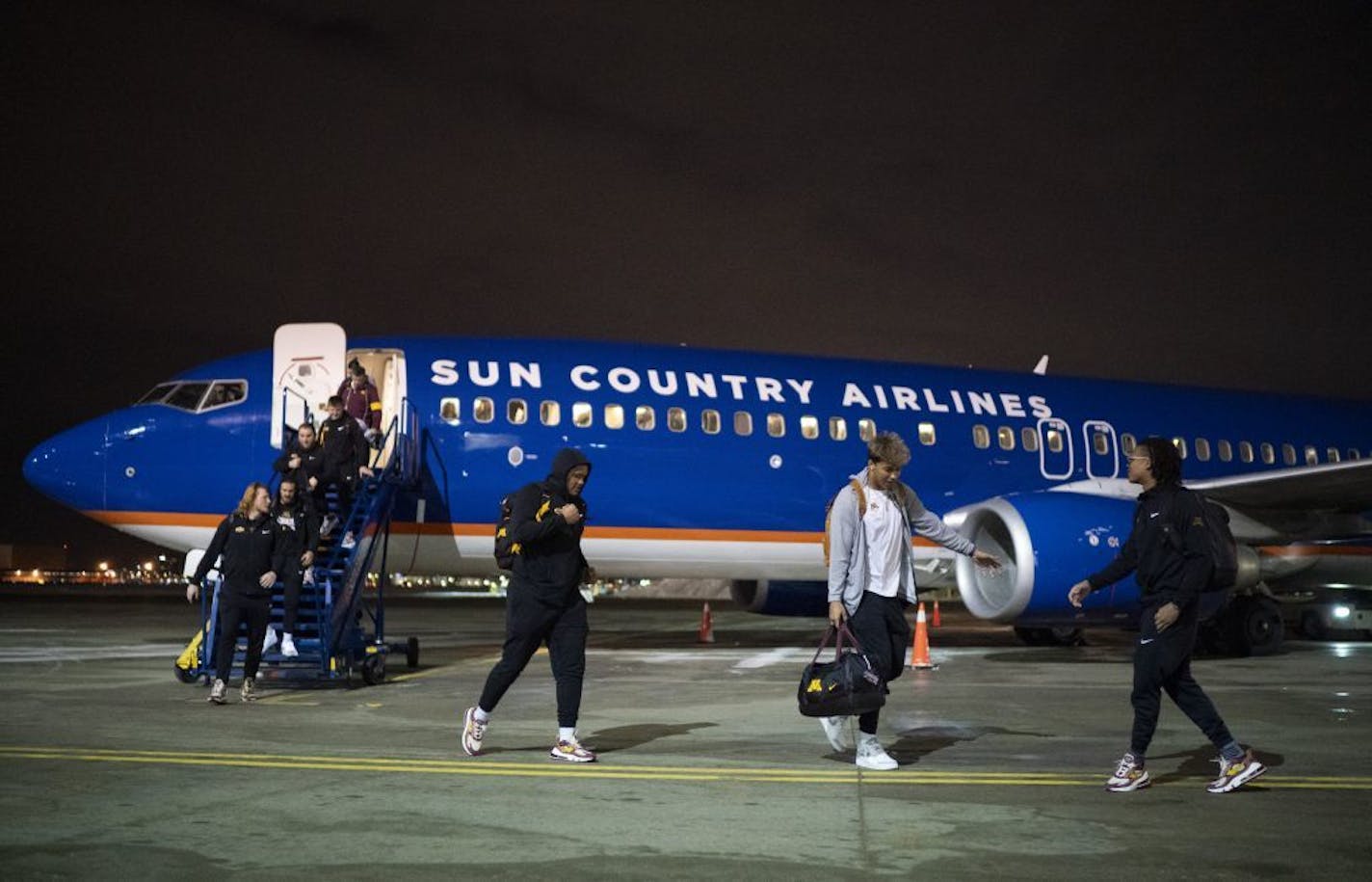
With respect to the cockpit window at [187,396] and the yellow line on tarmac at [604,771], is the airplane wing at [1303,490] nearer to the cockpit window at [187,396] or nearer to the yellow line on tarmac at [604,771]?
the yellow line on tarmac at [604,771]

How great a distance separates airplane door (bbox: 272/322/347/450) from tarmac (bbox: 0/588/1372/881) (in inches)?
158

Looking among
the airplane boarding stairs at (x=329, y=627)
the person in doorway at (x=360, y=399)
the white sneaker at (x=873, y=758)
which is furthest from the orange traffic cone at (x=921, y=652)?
the white sneaker at (x=873, y=758)

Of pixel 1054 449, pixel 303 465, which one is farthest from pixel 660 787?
pixel 1054 449

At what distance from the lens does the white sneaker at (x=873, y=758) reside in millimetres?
7328

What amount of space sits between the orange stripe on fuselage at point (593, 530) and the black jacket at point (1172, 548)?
9455 millimetres

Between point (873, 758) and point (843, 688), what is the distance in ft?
1.52

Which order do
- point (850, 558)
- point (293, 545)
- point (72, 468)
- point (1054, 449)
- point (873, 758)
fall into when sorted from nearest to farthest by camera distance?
point (873, 758)
point (850, 558)
point (293, 545)
point (72, 468)
point (1054, 449)

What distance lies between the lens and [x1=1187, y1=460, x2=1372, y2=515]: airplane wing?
15336 millimetres

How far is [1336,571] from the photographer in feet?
61.3

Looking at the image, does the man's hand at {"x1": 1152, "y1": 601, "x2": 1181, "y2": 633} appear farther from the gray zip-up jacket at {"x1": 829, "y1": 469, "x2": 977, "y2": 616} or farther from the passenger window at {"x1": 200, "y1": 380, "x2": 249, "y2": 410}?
the passenger window at {"x1": 200, "y1": 380, "x2": 249, "y2": 410}

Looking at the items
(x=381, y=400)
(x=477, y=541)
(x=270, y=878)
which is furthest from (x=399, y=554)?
(x=270, y=878)

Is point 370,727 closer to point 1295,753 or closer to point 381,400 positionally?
point 1295,753

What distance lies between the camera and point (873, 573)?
25.2 feet

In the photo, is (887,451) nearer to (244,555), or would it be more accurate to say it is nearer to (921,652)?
(244,555)
